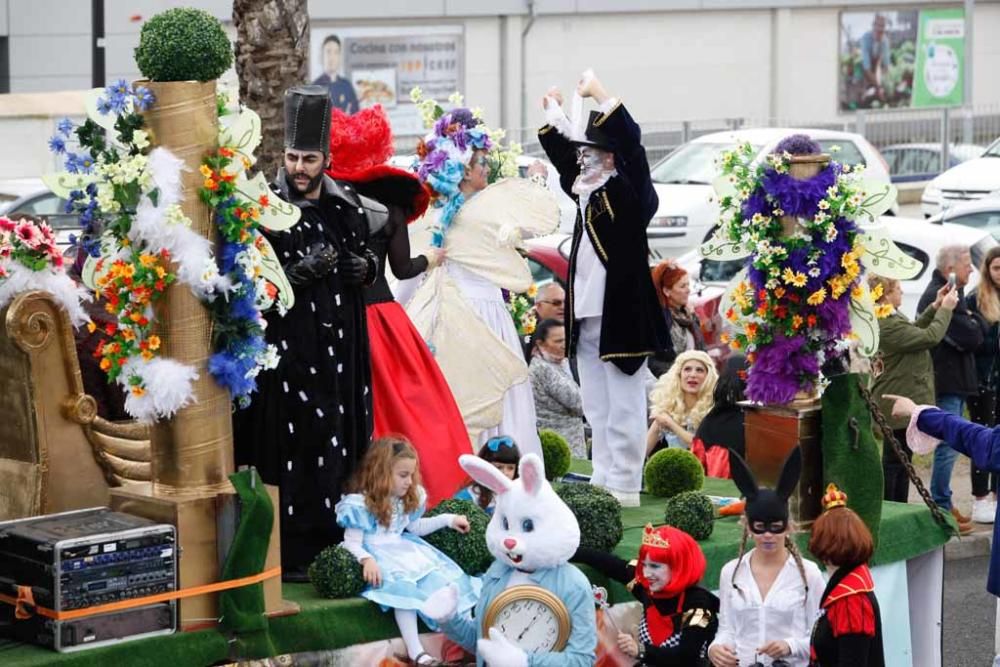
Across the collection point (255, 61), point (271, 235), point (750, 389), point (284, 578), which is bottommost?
point (284, 578)

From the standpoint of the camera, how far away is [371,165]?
24.9ft

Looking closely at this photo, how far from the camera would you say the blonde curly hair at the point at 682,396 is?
30.9 ft

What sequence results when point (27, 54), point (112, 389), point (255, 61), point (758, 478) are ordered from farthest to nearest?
point (27, 54) → point (255, 61) → point (758, 478) → point (112, 389)

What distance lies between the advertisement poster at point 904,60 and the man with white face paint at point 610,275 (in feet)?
79.5

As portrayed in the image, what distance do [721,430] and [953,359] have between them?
237 cm

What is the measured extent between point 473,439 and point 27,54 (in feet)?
66.4

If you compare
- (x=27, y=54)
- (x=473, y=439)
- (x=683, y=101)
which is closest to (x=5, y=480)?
(x=473, y=439)

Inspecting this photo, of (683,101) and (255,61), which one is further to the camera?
(683,101)

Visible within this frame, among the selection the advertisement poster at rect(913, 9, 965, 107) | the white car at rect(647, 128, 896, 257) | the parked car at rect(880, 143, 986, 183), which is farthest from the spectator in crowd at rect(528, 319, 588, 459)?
the advertisement poster at rect(913, 9, 965, 107)

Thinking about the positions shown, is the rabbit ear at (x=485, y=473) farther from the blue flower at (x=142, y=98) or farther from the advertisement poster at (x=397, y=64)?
the advertisement poster at (x=397, y=64)

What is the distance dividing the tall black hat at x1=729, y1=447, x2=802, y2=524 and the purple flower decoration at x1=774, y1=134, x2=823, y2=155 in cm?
157

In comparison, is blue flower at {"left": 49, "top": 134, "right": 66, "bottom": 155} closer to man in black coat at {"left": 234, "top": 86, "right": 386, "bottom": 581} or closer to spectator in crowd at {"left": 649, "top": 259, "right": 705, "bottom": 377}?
man in black coat at {"left": 234, "top": 86, "right": 386, "bottom": 581}

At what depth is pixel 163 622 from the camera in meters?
5.89

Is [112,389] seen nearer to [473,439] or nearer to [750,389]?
[473,439]
